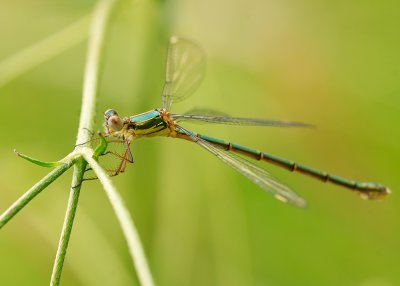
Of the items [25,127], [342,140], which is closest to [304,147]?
[342,140]

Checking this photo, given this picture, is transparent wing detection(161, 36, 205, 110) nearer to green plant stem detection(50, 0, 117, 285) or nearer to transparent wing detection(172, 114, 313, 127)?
transparent wing detection(172, 114, 313, 127)

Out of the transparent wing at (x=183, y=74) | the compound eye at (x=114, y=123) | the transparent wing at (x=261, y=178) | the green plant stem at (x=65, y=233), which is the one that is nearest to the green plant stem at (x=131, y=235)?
the green plant stem at (x=65, y=233)

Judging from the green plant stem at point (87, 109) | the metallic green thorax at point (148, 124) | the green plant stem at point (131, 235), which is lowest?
the green plant stem at point (131, 235)

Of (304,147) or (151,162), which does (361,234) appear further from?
(151,162)

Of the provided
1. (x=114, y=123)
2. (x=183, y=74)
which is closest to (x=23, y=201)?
(x=114, y=123)

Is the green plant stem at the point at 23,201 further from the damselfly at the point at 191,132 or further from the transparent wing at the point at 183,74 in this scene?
the transparent wing at the point at 183,74

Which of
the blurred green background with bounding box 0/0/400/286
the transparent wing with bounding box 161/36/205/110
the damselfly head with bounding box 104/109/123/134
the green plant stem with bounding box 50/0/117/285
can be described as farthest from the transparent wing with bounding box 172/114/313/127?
the green plant stem with bounding box 50/0/117/285
